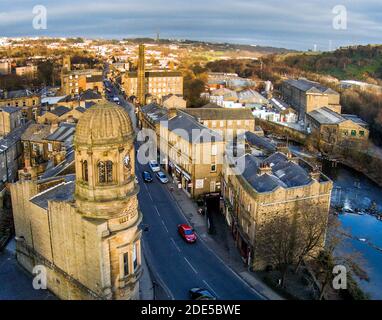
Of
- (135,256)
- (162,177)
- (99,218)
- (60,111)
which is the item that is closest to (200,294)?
(135,256)

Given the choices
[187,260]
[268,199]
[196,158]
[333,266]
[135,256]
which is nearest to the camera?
[135,256]

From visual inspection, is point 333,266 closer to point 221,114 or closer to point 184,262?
point 184,262

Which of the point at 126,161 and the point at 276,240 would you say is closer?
the point at 126,161

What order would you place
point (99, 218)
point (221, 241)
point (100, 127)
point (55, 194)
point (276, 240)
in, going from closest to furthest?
point (100, 127), point (99, 218), point (55, 194), point (276, 240), point (221, 241)

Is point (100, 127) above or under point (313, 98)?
above

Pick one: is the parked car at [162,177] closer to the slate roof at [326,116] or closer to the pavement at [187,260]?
the pavement at [187,260]

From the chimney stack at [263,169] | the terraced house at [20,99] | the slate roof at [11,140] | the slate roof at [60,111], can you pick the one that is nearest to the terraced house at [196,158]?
the chimney stack at [263,169]
